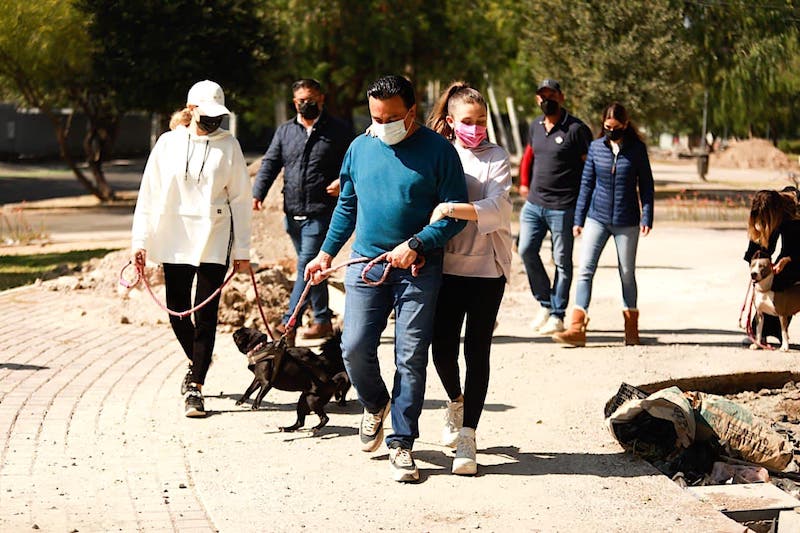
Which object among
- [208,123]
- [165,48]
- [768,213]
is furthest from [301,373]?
[165,48]

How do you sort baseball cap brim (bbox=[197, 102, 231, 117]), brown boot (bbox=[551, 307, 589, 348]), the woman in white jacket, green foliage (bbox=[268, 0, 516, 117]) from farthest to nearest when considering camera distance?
green foliage (bbox=[268, 0, 516, 117]) < brown boot (bbox=[551, 307, 589, 348]) < the woman in white jacket < baseball cap brim (bbox=[197, 102, 231, 117])

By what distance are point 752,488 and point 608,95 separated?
76.2 feet

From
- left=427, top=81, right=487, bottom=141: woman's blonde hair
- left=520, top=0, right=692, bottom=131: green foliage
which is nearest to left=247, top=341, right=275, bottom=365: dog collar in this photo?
left=427, top=81, right=487, bottom=141: woman's blonde hair

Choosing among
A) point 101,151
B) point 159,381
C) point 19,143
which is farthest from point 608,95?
point 19,143

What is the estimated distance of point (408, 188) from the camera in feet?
21.1

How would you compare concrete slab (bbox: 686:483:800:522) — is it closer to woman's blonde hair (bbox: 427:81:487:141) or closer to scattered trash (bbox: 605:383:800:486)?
scattered trash (bbox: 605:383:800:486)

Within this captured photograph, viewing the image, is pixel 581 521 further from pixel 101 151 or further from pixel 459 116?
pixel 101 151

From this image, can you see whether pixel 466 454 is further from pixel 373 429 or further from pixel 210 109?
pixel 210 109

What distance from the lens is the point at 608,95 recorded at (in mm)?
29078

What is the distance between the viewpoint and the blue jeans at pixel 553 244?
428 inches

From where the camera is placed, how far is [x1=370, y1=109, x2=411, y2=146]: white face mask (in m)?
6.36

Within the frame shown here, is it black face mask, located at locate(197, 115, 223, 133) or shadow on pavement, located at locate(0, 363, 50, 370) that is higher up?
black face mask, located at locate(197, 115, 223, 133)

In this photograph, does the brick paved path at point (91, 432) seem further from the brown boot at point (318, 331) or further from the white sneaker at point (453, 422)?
the white sneaker at point (453, 422)

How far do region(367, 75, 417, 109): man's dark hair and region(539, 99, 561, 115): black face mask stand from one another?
4.52 meters
